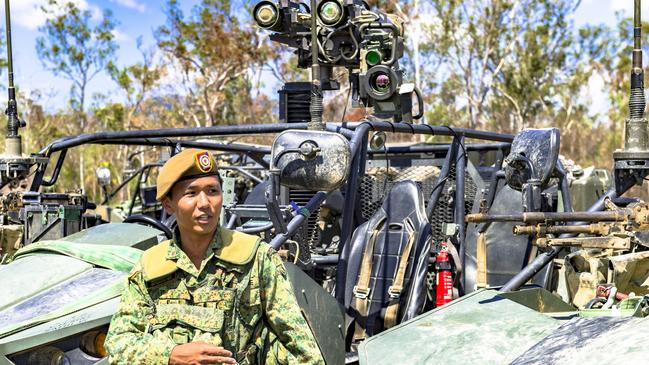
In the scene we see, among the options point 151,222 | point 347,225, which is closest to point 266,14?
point 347,225

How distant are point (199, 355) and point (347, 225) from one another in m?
2.13

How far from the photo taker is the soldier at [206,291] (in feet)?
8.16

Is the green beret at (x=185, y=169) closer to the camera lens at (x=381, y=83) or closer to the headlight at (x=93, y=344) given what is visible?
the headlight at (x=93, y=344)

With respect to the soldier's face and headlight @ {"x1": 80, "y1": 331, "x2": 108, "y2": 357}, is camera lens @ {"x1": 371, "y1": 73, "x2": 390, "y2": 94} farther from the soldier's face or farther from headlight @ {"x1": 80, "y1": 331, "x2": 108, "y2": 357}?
the soldier's face

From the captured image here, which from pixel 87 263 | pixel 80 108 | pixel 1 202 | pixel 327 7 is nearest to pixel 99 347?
pixel 87 263

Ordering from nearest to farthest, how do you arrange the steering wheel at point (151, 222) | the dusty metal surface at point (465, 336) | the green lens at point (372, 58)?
1. the dusty metal surface at point (465, 336)
2. the steering wheel at point (151, 222)
3. the green lens at point (372, 58)

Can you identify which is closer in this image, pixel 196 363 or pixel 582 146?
pixel 196 363

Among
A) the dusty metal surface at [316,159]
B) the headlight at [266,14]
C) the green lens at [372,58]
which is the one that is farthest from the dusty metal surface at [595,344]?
the headlight at [266,14]

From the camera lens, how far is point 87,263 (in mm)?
3555

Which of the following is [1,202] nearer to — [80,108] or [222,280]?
[222,280]

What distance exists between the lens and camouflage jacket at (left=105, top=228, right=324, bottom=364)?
2484 mm

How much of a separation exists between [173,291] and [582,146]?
99.2ft

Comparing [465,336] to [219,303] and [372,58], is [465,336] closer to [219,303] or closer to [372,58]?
[219,303]

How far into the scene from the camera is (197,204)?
2.49 meters
